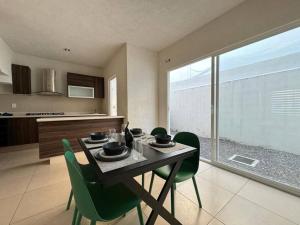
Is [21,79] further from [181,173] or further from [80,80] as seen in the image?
[181,173]

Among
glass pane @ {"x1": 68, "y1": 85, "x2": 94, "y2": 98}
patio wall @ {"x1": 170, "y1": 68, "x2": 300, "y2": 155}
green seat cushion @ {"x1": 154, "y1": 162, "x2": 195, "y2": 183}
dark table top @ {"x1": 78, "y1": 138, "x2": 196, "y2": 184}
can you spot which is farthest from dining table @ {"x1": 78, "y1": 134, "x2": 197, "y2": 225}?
glass pane @ {"x1": 68, "y1": 85, "x2": 94, "y2": 98}

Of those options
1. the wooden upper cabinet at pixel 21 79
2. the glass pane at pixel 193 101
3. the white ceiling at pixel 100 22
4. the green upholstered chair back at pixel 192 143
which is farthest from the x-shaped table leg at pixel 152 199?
the wooden upper cabinet at pixel 21 79

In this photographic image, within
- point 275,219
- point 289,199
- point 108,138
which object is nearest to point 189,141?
point 108,138

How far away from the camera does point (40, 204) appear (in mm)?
1566

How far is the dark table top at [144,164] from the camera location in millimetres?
797

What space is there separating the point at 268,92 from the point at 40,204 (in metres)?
3.35

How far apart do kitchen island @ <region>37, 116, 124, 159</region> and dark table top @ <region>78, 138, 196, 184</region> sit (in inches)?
73.3

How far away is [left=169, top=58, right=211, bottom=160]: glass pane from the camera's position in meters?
2.75

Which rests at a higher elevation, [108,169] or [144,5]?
[144,5]

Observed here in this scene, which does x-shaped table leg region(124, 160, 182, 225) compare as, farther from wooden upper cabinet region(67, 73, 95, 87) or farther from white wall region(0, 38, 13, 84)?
wooden upper cabinet region(67, 73, 95, 87)

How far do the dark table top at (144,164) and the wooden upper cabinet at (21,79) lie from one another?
3.96 metres

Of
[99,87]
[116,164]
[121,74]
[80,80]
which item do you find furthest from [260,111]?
[80,80]

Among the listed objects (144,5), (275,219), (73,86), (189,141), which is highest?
(144,5)

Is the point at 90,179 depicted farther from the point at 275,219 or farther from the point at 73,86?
the point at 73,86
